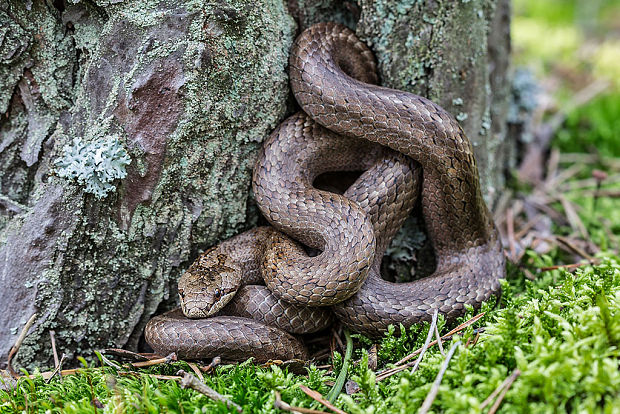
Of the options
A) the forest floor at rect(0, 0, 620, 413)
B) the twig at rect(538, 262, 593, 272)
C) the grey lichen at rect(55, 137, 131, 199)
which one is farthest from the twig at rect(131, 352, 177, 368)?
the twig at rect(538, 262, 593, 272)

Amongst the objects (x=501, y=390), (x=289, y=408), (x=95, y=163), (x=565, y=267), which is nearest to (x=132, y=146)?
(x=95, y=163)

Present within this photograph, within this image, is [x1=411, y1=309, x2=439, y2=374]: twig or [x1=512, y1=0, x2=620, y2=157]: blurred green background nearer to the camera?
[x1=411, y1=309, x2=439, y2=374]: twig

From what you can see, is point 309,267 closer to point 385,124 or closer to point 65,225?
point 385,124

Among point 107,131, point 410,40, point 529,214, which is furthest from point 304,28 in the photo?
point 529,214

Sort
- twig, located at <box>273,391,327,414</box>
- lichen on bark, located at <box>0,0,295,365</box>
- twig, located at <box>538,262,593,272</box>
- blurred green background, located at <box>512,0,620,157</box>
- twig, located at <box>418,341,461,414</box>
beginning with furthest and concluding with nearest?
blurred green background, located at <box>512,0,620,157</box> → twig, located at <box>538,262,593,272</box> → lichen on bark, located at <box>0,0,295,365</box> → twig, located at <box>273,391,327,414</box> → twig, located at <box>418,341,461,414</box>

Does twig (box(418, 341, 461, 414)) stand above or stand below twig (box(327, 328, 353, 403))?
above

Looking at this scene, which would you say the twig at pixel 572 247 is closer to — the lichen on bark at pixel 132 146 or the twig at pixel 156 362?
the lichen on bark at pixel 132 146

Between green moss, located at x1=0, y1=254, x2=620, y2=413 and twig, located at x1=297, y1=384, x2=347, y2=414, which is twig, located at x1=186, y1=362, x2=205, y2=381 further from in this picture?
twig, located at x1=297, y1=384, x2=347, y2=414
